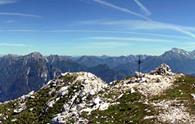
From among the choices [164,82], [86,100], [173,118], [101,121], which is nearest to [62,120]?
[101,121]

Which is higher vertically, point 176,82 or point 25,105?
point 176,82

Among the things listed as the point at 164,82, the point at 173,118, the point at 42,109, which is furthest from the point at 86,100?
the point at 173,118

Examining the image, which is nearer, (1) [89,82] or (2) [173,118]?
(2) [173,118]

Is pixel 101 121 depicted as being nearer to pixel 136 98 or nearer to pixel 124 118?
pixel 124 118

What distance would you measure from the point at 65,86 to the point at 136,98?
2355 cm

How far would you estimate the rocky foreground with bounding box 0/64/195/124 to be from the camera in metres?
54.8

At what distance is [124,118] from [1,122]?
98.3ft

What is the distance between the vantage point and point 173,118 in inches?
2042

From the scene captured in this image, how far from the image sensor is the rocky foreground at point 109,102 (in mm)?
54812

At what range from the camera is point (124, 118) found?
2162 inches

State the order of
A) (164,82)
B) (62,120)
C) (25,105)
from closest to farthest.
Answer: (62,120) → (164,82) → (25,105)

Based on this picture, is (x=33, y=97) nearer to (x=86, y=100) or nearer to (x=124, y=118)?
(x=86, y=100)

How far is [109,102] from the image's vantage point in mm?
64875

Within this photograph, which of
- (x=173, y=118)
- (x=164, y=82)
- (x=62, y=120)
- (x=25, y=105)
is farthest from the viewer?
(x=25, y=105)
